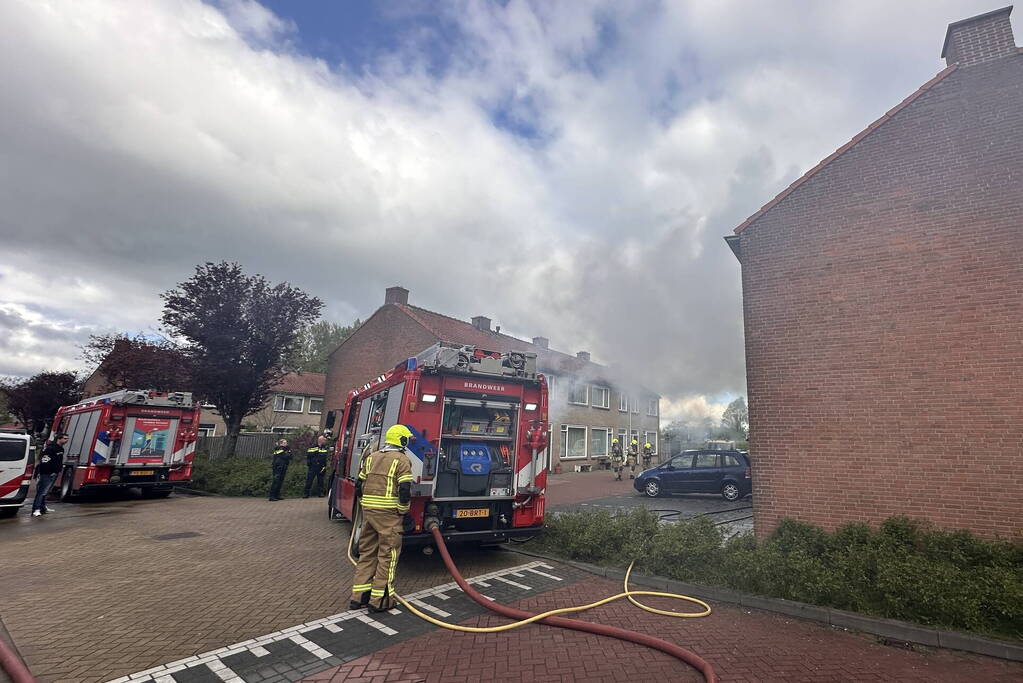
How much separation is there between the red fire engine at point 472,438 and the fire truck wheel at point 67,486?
1087cm

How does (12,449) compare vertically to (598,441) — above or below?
below

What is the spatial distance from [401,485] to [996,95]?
9.55 meters

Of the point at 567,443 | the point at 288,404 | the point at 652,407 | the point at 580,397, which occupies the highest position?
the point at 652,407

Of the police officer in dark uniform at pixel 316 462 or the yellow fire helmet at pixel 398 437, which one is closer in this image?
the yellow fire helmet at pixel 398 437

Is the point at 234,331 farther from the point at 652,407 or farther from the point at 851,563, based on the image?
the point at 652,407

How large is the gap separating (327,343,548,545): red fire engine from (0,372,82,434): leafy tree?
34879 mm

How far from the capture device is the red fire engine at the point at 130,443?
12.3 meters

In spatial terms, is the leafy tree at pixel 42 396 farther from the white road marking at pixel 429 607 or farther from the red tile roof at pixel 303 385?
the white road marking at pixel 429 607

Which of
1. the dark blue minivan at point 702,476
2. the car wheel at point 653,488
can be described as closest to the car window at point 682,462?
the dark blue minivan at point 702,476

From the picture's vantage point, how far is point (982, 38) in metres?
7.23

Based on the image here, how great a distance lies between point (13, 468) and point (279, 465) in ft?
16.8

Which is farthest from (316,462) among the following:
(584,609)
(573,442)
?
(573,442)

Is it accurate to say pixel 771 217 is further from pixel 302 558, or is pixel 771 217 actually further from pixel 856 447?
pixel 302 558

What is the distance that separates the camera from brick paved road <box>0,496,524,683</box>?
13.8 feet
